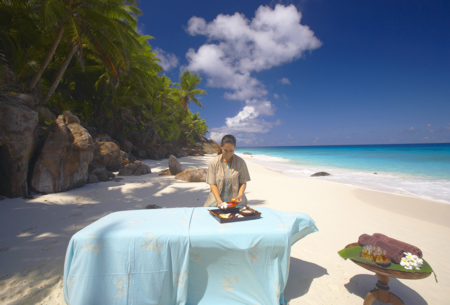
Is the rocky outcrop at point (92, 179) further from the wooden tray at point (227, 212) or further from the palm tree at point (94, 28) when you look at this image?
the wooden tray at point (227, 212)

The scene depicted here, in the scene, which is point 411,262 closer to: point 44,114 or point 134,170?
point 134,170

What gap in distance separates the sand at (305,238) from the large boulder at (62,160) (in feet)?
1.11

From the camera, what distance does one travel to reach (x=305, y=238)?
3539 millimetres

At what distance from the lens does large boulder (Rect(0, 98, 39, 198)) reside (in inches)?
184

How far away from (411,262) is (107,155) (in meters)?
10.5

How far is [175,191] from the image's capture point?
6.84m

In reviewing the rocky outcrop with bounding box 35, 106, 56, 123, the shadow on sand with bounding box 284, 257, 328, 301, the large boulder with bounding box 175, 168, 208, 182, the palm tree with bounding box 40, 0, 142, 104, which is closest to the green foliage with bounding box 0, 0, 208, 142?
the palm tree with bounding box 40, 0, 142, 104

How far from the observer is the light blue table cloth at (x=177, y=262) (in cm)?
167

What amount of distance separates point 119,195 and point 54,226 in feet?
7.24

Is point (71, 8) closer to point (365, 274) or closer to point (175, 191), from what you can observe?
point (175, 191)

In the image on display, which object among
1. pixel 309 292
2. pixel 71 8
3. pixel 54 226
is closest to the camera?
pixel 309 292

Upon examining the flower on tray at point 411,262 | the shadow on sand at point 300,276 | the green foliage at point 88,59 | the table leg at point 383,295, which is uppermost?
the green foliage at point 88,59

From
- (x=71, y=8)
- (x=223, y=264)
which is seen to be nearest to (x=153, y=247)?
(x=223, y=264)

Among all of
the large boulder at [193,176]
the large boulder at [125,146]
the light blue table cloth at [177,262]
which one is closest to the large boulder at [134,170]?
the large boulder at [193,176]
